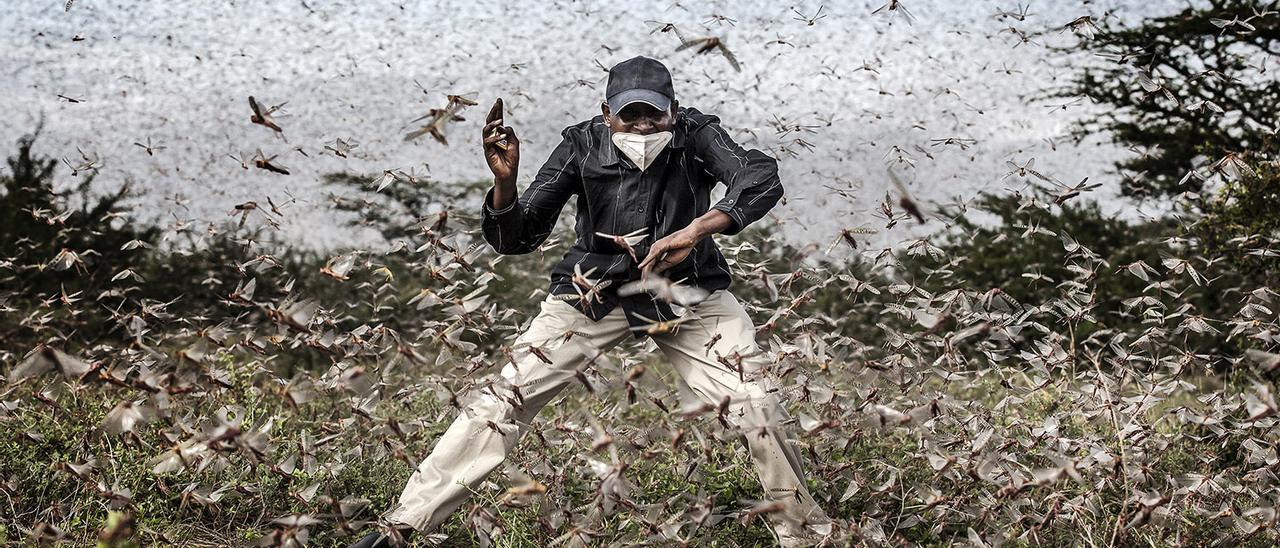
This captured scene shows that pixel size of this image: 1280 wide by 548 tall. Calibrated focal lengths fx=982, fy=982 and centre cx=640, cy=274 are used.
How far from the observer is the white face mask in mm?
3367

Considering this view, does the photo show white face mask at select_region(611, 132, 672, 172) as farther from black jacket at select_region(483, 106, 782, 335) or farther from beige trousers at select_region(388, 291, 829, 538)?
beige trousers at select_region(388, 291, 829, 538)

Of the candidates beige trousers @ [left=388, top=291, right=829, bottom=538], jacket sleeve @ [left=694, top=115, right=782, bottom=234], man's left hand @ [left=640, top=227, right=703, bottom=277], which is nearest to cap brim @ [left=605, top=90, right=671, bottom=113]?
jacket sleeve @ [left=694, top=115, right=782, bottom=234]

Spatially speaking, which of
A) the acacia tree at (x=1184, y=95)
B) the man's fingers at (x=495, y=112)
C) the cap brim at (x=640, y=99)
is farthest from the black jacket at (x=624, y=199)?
the acacia tree at (x=1184, y=95)

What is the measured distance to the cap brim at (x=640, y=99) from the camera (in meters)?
3.28

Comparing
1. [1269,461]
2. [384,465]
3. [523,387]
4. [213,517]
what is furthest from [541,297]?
[1269,461]

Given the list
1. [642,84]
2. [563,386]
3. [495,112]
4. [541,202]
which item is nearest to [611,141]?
[642,84]

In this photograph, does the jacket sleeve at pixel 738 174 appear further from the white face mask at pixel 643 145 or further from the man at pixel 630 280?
the white face mask at pixel 643 145

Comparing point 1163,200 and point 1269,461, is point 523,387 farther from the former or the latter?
point 1163,200

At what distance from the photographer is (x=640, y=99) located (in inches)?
129

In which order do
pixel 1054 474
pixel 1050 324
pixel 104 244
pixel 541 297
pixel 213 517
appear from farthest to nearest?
pixel 1050 324 → pixel 541 297 → pixel 104 244 → pixel 213 517 → pixel 1054 474

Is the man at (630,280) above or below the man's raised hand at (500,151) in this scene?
below

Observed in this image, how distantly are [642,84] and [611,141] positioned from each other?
0.25m

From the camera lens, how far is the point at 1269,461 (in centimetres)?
353

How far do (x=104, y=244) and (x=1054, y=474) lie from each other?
299 inches
